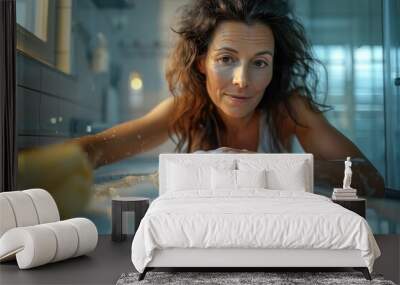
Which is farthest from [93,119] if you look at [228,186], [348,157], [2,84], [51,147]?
[348,157]

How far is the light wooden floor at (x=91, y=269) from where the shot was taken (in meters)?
4.10

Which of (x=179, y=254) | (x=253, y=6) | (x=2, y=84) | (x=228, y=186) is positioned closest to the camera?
(x=179, y=254)

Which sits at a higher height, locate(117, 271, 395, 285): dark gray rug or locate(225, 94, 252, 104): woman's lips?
locate(225, 94, 252, 104): woman's lips

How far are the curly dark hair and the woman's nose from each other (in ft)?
0.96

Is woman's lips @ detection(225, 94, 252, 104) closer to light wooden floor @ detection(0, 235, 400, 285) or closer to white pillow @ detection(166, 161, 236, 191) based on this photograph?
white pillow @ detection(166, 161, 236, 191)

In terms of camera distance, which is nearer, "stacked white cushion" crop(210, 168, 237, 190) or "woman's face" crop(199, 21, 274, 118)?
"stacked white cushion" crop(210, 168, 237, 190)

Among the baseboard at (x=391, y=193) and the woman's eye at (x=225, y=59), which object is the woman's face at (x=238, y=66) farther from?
the baseboard at (x=391, y=193)

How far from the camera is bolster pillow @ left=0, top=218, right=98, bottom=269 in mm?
4340

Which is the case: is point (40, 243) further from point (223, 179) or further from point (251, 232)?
point (223, 179)

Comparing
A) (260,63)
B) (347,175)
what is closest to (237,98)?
(260,63)

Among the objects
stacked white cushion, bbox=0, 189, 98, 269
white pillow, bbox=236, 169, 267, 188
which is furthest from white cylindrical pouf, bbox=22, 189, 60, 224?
white pillow, bbox=236, 169, 267, 188

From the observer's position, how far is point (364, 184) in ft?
21.1

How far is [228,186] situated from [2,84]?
258 cm

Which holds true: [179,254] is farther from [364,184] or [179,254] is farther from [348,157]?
[364,184]
